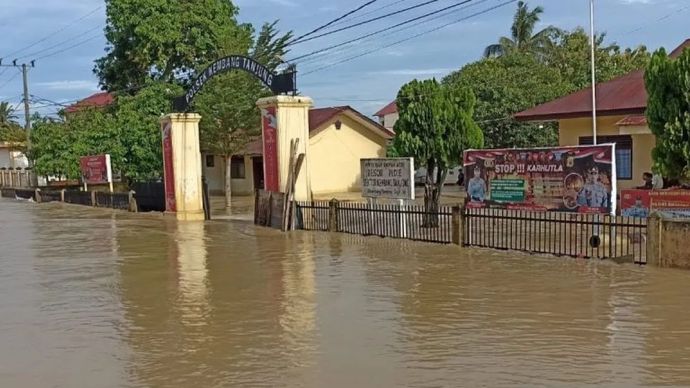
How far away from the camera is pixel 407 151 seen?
18406 mm

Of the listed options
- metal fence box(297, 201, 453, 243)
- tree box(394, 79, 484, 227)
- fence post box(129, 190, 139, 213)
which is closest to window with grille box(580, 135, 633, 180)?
tree box(394, 79, 484, 227)

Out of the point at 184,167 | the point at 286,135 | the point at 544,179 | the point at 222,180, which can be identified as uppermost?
the point at 286,135

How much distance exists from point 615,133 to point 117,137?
23.7m

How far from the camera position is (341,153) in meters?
38.3

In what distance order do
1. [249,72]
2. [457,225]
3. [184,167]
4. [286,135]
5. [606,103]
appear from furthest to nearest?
[184,167] → [249,72] → [606,103] → [286,135] → [457,225]

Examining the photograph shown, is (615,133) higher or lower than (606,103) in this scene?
lower

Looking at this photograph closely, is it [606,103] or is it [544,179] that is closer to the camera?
[544,179]

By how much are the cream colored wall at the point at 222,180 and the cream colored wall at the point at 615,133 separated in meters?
21.5

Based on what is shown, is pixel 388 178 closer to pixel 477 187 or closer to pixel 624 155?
pixel 477 187

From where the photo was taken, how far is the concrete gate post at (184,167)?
2556 cm

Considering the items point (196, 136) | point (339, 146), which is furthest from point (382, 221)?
point (339, 146)

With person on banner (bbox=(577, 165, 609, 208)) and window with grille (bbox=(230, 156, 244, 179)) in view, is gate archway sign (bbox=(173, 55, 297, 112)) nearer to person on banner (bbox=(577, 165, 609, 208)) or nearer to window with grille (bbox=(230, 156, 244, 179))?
person on banner (bbox=(577, 165, 609, 208))

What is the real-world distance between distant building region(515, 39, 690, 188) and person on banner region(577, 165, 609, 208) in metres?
7.30

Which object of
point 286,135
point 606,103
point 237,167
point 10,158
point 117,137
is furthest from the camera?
point 10,158
